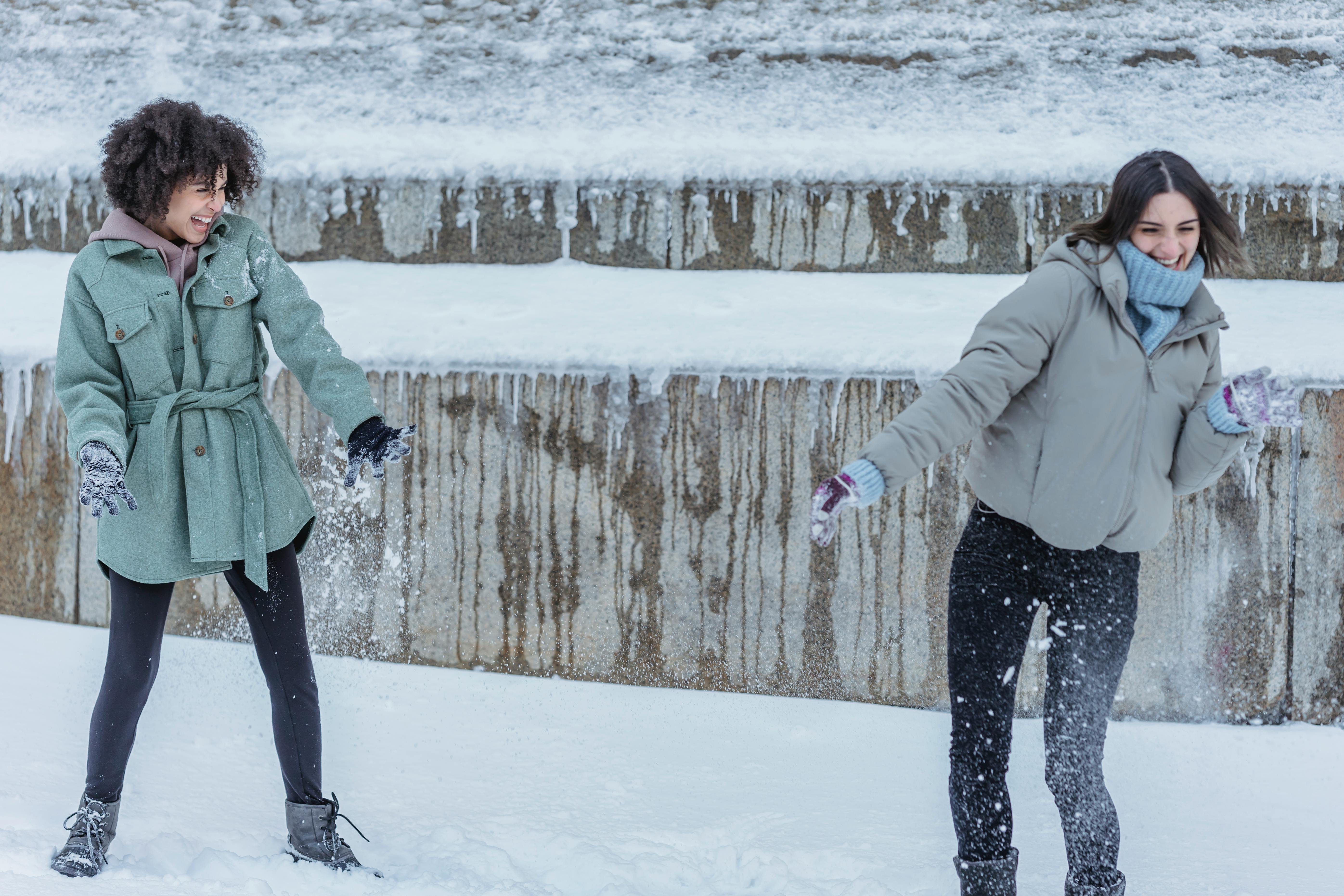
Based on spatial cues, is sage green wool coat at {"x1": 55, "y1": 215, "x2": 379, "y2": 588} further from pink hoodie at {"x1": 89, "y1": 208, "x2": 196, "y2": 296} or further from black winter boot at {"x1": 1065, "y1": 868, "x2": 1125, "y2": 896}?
black winter boot at {"x1": 1065, "y1": 868, "x2": 1125, "y2": 896}

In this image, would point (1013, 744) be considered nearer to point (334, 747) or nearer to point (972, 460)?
point (972, 460)

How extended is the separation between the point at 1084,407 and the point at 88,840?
2318 mm

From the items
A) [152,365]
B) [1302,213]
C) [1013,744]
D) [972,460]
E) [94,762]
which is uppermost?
[1302,213]

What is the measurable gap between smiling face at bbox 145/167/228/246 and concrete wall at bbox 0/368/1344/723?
5.21 feet

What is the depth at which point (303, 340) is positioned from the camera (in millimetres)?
2588

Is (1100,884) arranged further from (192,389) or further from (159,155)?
(159,155)

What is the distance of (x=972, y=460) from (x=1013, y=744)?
66.2 inches

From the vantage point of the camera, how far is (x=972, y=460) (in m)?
2.44

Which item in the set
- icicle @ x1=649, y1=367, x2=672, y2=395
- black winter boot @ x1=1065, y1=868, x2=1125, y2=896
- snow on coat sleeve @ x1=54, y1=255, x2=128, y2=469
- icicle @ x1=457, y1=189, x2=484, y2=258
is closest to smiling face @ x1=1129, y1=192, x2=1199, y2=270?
black winter boot @ x1=1065, y1=868, x2=1125, y2=896

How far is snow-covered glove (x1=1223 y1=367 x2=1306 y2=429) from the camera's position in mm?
2146

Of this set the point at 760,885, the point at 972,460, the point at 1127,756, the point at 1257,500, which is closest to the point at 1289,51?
the point at 1257,500

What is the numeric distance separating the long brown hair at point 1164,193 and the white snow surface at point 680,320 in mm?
1521

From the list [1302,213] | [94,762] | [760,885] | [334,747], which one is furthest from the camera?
[1302,213]

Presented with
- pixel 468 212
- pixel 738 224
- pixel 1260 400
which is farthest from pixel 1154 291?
pixel 468 212
